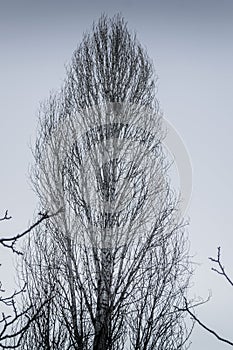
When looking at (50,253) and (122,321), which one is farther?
(50,253)

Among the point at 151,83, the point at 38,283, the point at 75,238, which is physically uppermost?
the point at 151,83

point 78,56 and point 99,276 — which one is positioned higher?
point 78,56

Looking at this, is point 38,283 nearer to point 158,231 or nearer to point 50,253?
point 50,253

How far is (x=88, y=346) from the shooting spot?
884 cm

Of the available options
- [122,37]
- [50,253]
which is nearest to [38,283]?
[50,253]

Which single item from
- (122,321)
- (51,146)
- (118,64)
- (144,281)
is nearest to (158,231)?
(144,281)

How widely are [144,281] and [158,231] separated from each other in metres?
0.79

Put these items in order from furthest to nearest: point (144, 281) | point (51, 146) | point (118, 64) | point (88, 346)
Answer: point (118, 64) < point (51, 146) < point (144, 281) < point (88, 346)

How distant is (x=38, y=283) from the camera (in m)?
9.54

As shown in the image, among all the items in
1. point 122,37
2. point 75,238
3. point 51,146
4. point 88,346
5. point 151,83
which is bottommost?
point 88,346

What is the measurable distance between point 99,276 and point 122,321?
696mm

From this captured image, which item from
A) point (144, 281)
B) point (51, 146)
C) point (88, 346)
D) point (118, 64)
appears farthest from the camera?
point (118, 64)

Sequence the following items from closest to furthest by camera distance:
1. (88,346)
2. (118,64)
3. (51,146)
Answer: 1. (88,346)
2. (51,146)
3. (118,64)

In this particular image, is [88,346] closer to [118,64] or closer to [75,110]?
[75,110]
